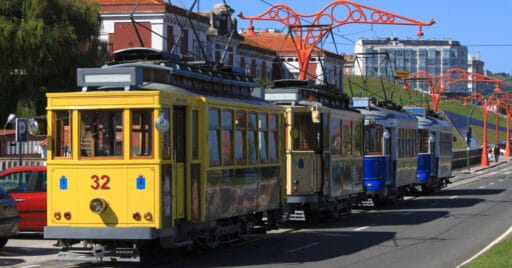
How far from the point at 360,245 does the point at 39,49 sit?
24354mm

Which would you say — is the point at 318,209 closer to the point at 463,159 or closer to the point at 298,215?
the point at 298,215

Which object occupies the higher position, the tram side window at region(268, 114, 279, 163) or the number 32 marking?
the tram side window at region(268, 114, 279, 163)

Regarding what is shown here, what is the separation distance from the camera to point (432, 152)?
132 ft

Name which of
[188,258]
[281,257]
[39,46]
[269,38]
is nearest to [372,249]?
[281,257]

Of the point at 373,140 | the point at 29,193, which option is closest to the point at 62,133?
the point at 29,193

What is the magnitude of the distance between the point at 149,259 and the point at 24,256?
2295 mm

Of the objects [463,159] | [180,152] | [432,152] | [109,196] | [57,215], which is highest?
[180,152]

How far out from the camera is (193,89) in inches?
641

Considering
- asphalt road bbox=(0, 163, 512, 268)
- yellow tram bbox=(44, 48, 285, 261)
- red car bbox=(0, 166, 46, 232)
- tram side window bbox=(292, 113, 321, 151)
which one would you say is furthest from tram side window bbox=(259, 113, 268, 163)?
tram side window bbox=(292, 113, 321, 151)

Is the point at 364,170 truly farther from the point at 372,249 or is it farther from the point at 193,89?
the point at 193,89

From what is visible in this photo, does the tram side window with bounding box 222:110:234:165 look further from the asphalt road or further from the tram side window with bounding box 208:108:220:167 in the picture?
the asphalt road

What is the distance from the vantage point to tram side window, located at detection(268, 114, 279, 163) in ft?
62.4

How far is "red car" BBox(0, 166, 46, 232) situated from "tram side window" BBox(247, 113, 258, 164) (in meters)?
4.41

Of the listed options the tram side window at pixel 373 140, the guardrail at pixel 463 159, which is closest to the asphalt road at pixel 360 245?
the tram side window at pixel 373 140
